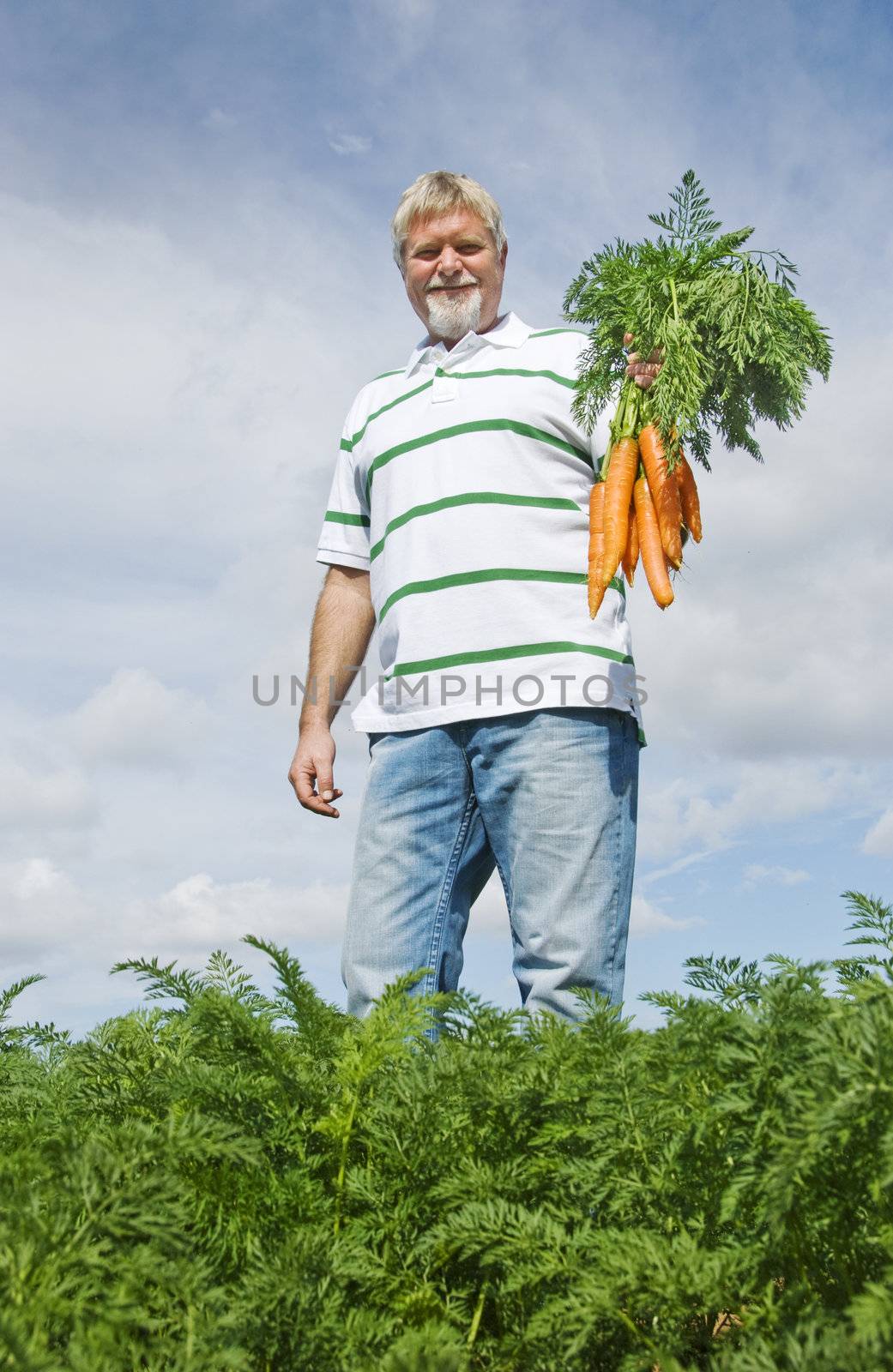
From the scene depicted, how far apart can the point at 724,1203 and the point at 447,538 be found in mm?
2473

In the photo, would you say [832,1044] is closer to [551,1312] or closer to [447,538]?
[551,1312]

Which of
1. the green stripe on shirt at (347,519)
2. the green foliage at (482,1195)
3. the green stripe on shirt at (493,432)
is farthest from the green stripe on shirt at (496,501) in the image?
the green foliage at (482,1195)

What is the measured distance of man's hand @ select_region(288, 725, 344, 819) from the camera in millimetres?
4164

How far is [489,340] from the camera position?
3.98 metres

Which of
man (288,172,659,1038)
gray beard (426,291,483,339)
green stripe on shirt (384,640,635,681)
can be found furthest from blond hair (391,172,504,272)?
green stripe on shirt (384,640,635,681)

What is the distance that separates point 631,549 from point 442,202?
5.28ft

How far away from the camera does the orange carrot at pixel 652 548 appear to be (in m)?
3.31

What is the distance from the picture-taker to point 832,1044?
1423 millimetres

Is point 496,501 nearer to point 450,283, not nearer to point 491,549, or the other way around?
point 491,549

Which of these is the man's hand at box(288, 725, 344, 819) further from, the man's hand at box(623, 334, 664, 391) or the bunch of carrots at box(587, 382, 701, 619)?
the man's hand at box(623, 334, 664, 391)

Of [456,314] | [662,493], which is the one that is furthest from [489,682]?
[456,314]

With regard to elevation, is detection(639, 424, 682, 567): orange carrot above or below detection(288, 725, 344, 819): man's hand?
above

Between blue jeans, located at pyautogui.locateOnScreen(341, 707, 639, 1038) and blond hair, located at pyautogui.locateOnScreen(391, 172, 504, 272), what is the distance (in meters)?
1.92

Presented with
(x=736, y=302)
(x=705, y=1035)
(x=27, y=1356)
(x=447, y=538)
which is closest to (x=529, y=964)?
(x=447, y=538)
